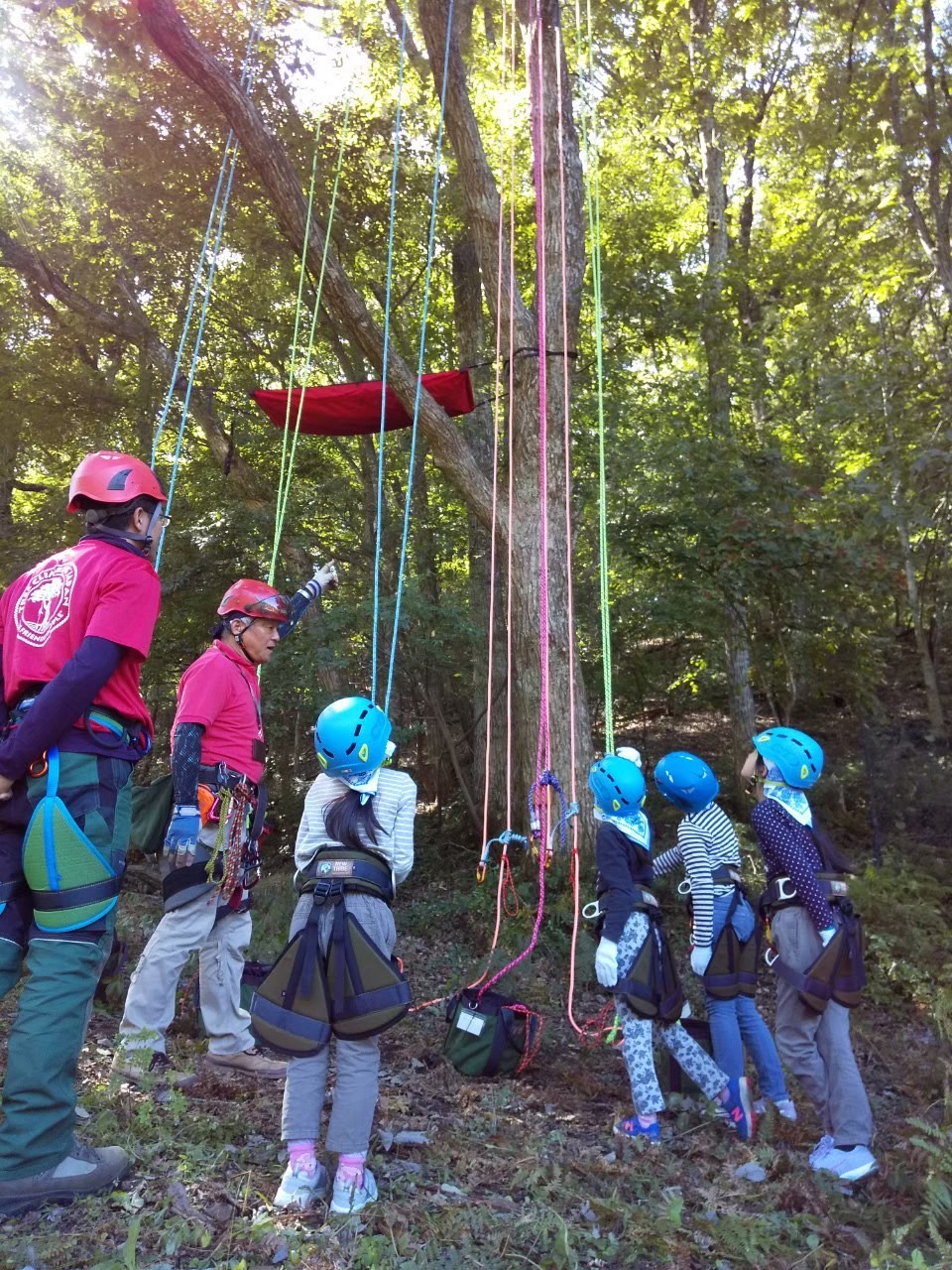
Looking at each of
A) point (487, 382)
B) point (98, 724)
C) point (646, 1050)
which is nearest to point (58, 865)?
point (98, 724)

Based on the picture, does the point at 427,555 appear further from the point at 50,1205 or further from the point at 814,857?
the point at 50,1205

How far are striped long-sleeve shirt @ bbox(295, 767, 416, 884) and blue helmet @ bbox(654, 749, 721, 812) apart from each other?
55.0 inches

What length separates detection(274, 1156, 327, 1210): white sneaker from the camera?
2.80 metres

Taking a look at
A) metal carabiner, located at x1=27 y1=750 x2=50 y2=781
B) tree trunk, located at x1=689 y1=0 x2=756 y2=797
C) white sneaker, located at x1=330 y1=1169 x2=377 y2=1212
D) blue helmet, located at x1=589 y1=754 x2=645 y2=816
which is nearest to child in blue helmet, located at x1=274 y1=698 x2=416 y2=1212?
white sneaker, located at x1=330 y1=1169 x2=377 y2=1212

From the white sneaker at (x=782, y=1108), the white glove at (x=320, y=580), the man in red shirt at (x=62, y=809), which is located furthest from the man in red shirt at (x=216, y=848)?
the white sneaker at (x=782, y=1108)

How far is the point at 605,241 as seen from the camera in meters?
10.3

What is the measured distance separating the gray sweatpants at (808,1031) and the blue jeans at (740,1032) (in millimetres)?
143

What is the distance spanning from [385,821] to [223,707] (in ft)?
4.11

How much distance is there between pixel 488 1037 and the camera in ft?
14.3

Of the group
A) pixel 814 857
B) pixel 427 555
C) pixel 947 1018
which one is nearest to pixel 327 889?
pixel 814 857

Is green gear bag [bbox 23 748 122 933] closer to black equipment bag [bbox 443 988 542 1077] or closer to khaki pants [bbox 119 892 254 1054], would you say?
khaki pants [bbox 119 892 254 1054]

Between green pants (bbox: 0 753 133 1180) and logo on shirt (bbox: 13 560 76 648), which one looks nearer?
green pants (bbox: 0 753 133 1180)

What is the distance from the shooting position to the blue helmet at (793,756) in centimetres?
Answer: 395

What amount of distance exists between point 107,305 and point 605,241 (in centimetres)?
569
